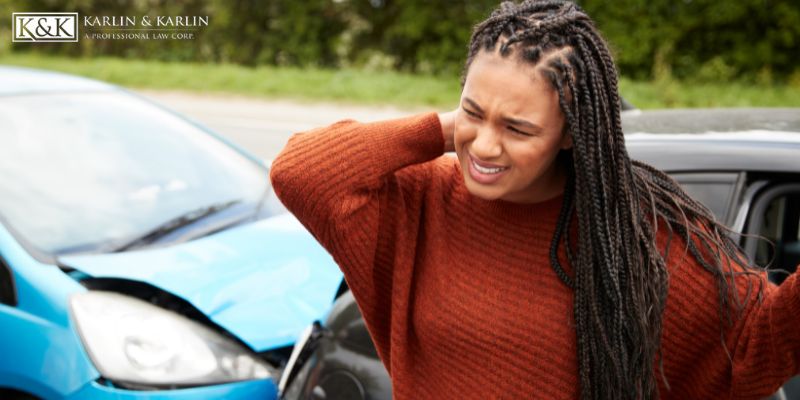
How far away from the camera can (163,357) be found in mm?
2139

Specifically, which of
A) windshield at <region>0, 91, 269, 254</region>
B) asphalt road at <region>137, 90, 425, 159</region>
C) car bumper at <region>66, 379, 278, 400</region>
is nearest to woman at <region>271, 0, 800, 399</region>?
car bumper at <region>66, 379, 278, 400</region>

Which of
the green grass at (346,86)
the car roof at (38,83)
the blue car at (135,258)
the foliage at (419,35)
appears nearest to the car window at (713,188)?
the blue car at (135,258)

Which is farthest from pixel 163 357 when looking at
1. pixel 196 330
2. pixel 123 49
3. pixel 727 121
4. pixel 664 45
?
pixel 123 49

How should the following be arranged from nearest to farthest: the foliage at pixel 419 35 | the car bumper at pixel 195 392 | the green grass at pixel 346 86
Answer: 1. the car bumper at pixel 195 392
2. the green grass at pixel 346 86
3. the foliage at pixel 419 35

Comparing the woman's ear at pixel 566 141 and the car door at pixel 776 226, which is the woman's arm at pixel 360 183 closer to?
the woman's ear at pixel 566 141

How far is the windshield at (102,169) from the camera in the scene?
102 inches

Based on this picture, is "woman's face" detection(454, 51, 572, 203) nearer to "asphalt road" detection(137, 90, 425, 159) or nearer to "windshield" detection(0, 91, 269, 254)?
"windshield" detection(0, 91, 269, 254)

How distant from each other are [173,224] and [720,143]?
197 cm

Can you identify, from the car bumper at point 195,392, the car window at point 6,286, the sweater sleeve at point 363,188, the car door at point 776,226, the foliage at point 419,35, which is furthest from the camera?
the foliage at point 419,35

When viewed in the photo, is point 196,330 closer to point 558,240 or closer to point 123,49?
point 558,240

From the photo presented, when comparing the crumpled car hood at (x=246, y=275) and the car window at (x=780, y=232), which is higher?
the car window at (x=780, y=232)

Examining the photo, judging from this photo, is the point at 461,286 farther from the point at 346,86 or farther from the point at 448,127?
the point at 346,86

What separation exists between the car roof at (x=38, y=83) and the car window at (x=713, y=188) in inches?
104

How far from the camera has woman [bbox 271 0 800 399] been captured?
1.33 meters
